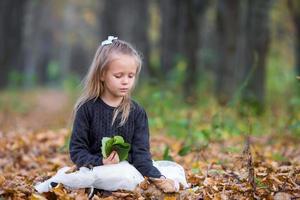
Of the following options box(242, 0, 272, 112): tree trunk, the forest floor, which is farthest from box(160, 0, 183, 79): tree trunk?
the forest floor

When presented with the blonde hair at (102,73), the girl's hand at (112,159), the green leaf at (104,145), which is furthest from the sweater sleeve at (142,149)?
the green leaf at (104,145)

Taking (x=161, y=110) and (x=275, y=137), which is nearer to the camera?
(x=275, y=137)

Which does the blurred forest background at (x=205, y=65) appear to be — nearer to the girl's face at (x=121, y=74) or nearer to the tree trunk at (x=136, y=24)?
the tree trunk at (x=136, y=24)

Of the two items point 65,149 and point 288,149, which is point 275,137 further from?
point 65,149

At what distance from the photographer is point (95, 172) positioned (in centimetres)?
443

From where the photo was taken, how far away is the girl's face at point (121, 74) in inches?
177

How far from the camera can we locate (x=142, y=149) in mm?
4684

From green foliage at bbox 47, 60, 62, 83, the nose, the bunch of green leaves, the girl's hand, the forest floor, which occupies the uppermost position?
the nose

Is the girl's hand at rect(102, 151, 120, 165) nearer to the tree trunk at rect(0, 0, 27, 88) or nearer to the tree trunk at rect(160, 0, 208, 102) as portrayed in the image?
the tree trunk at rect(160, 0, 208, 102)

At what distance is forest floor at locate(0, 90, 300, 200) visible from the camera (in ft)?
14.5

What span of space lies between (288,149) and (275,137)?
93 centimetres

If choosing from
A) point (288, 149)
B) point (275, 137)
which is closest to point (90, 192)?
point (288, 149)

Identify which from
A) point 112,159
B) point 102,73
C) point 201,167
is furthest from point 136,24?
point 112,159

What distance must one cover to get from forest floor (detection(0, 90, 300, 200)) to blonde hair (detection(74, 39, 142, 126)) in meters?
0.64
